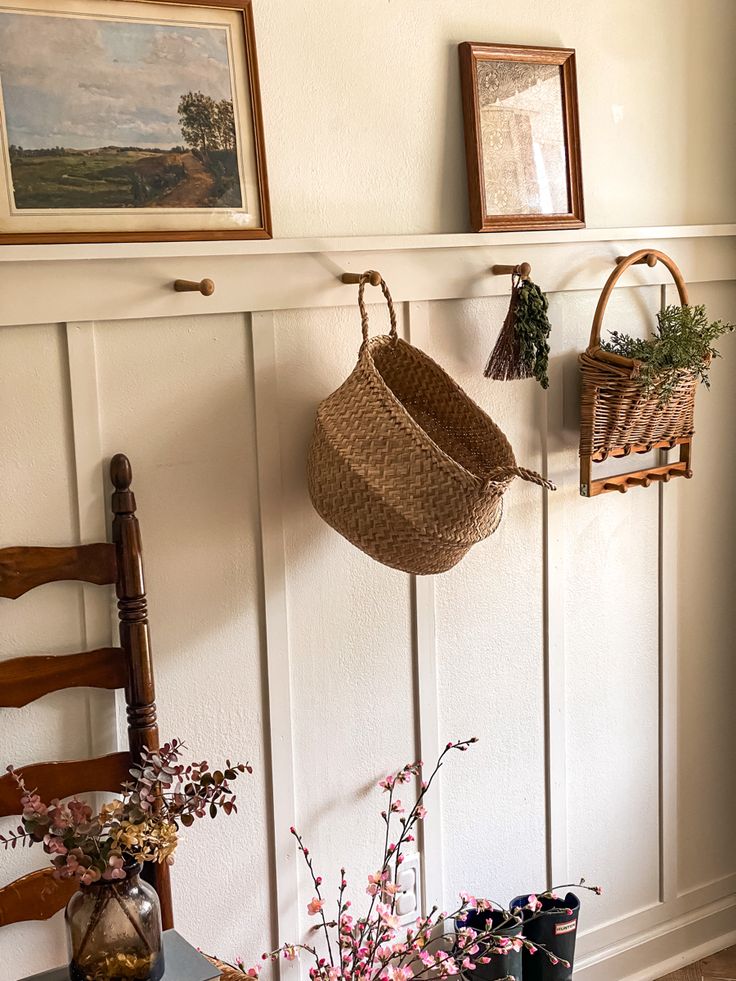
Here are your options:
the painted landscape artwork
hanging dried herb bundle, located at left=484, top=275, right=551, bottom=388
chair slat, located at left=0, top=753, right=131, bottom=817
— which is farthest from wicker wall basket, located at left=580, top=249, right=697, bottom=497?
chair slat, located at left=0, top=753, right=131, bottom=817

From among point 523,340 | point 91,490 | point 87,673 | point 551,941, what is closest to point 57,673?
point 87,673

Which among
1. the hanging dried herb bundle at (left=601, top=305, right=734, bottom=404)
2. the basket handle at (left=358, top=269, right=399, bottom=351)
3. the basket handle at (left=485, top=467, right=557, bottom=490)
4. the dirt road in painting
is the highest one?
the dirt road in painting

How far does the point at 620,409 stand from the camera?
2.11m

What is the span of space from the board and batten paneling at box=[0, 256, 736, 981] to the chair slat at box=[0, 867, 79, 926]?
48 mm

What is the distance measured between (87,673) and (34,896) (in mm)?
322

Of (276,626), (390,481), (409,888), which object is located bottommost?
(409,888)

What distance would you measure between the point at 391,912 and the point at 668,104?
5.33ft

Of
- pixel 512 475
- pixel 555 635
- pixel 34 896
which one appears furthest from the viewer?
pixel 555 635

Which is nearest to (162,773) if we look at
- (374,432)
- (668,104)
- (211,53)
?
(374,432)

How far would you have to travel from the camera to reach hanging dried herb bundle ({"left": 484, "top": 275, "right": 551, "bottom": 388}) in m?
1.97

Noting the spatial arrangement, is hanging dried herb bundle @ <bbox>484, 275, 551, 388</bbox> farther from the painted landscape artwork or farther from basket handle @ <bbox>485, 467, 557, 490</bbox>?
the painted landscape artwork

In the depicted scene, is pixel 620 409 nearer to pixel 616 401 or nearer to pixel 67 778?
pixel 616 401

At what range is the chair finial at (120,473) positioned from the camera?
1.67m

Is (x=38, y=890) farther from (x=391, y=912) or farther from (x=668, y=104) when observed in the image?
(x=668, y=104)
